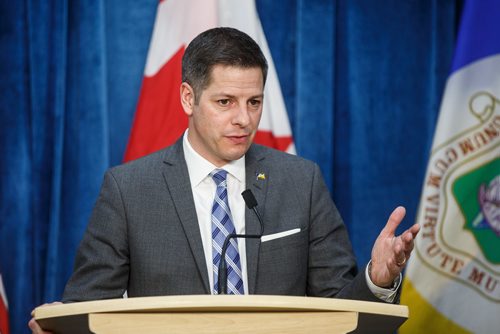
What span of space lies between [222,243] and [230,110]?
0.40m

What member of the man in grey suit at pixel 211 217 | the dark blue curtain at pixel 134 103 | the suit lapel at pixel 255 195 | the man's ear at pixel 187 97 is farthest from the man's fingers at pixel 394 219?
the dark blue curtain at pixel 134 103

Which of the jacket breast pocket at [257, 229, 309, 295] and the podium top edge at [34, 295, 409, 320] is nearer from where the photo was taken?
the podium top edge at [34, 295, 409, 320]

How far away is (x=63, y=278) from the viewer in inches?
142

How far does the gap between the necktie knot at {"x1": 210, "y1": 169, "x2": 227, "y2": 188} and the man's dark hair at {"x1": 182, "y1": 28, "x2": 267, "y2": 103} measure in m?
0.24

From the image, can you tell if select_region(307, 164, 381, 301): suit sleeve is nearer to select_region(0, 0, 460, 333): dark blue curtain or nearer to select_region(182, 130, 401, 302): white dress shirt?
select_region(182, 130, 401, 302): white dress shirt

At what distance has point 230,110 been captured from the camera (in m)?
2.40

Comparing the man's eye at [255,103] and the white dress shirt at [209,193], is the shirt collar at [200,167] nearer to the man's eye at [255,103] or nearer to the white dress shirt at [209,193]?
the white dress shirt at [209,193]

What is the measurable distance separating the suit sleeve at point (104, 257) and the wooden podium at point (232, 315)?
0.67m

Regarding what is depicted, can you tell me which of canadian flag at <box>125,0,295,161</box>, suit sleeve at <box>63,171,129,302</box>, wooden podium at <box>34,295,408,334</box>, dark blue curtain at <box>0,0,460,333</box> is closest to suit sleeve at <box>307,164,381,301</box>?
suit sleeve at <box>63,171,129,302</box>

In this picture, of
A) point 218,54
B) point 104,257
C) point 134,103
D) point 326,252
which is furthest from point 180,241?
point 134,103

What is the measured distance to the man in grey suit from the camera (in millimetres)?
2350

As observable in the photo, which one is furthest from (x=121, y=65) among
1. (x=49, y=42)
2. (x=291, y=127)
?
(x=291, y=127)

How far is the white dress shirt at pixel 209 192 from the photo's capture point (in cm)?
240

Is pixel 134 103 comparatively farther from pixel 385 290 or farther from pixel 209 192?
pixel 385 290
